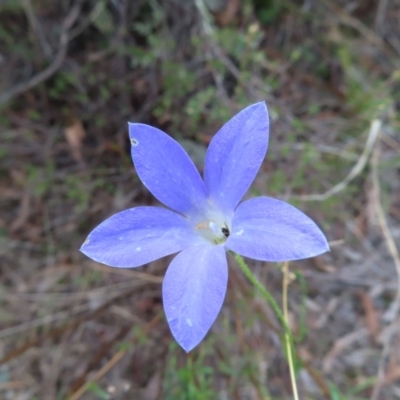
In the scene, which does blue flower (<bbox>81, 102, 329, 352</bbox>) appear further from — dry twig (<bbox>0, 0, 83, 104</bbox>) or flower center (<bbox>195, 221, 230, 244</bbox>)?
dry twig (<bbox>0, 0, 83, 104</bbox>)

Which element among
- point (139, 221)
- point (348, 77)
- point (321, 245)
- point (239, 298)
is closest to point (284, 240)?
point (321, 245)

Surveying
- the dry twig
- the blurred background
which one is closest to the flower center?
the blurred background

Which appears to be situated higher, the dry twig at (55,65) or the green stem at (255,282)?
the green stem at (255,282)

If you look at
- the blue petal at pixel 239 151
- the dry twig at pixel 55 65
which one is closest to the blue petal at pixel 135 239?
the blue petal at pixel 239 151

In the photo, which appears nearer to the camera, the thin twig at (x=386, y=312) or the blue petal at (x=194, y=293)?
the blue petal at (x=194, y=293)

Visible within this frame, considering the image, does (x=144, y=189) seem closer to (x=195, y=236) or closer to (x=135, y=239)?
(x=195, y=236)

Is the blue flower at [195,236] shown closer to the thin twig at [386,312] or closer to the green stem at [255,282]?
the green stem at [255,282]

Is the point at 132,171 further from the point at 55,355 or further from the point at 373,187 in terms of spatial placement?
the point at 373,187
